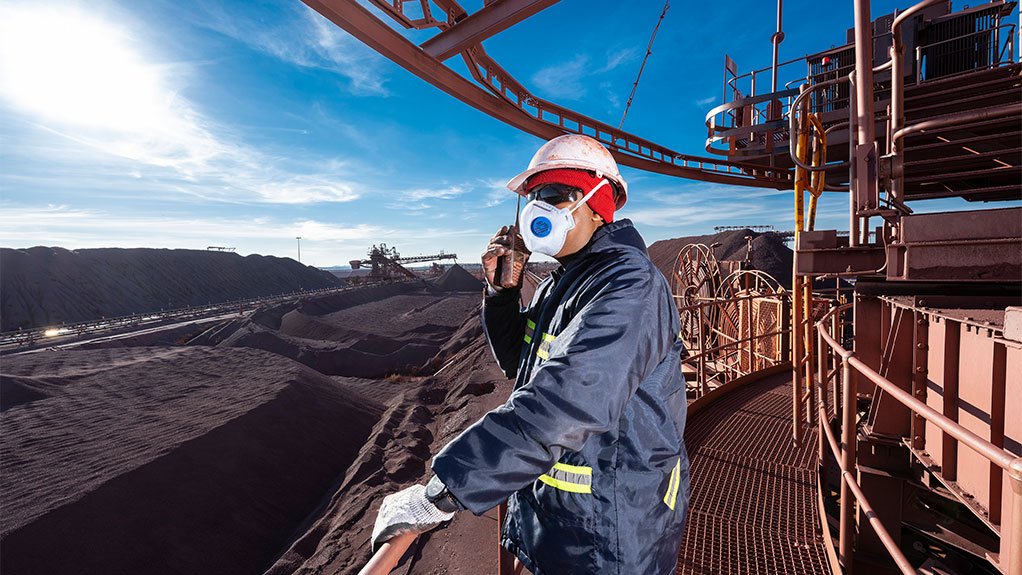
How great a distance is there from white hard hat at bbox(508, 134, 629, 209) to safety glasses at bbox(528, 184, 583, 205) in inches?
2.6

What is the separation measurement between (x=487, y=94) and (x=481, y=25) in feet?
5.92

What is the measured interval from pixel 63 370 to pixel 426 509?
2450 centimetres

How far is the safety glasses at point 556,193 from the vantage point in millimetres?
1638

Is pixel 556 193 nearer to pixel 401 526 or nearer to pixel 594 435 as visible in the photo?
pixel 594 435

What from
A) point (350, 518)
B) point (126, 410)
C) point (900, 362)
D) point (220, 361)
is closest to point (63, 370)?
point (220, 361)

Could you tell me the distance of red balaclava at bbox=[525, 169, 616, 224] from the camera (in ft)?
5.33

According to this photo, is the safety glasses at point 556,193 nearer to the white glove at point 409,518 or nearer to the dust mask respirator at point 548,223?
the dust mask respirator at point 548,223

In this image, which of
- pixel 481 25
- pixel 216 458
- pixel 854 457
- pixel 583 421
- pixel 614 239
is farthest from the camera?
pixel 216 458

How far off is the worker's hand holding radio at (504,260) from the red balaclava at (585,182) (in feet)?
Result: 1.19

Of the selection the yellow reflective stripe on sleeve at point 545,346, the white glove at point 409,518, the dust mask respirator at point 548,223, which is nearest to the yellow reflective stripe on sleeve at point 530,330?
the yellow reflective stripe on sleeve at point 545,346

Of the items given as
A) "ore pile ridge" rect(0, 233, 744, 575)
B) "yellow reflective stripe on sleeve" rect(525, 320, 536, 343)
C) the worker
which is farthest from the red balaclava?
"ore pile ridge" rect(0, 233, 744, 575)

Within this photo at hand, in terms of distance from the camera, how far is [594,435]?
1.28 m

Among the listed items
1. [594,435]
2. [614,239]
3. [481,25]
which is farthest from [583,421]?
[481,25]

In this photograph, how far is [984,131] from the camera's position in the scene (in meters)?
7.57
